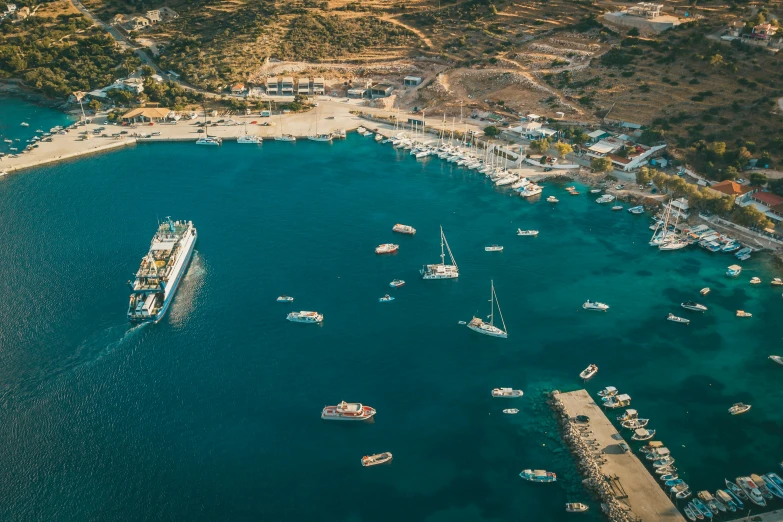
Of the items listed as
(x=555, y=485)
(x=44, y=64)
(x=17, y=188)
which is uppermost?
(x=44, y=64)

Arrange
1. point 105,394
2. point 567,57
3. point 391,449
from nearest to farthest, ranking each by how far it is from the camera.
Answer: point 391,449, point 105,394, point 567,57

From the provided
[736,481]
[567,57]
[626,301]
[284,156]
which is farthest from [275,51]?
[736,481]

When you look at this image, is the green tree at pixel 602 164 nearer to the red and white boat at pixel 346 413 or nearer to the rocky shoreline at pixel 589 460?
the rocky shoreline at pixel 589 460

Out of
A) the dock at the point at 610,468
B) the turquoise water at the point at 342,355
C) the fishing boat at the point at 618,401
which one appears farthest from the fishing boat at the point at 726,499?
the fishing boat at the point at 618,401

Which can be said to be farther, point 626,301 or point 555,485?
point 626,301

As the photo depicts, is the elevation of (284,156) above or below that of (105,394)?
above

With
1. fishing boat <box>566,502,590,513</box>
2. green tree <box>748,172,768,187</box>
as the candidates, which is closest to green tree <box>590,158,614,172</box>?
green tree <box>748,172,768,187</box>

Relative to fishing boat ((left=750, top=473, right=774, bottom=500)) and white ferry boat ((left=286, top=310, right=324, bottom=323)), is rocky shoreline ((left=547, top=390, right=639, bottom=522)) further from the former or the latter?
white ferry boat ((left=286, top=310, right=324, bottom=323))

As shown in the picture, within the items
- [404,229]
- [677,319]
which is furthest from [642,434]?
[404,229]

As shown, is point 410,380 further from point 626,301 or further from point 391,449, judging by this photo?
point 626,301
